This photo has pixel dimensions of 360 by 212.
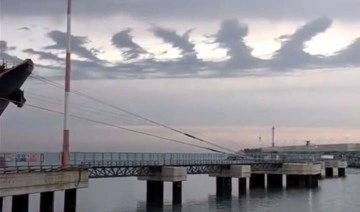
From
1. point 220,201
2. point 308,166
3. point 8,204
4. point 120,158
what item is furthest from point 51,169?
point 308,166

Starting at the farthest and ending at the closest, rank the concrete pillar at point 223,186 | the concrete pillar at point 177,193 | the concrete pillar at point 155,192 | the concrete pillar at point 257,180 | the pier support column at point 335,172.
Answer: the pier support column at point 335,172 < the concrete pillar at point 257,180 < the concrete pillar at point 223,186 < the concrete pillar at point 177,193 < the concrete pillar at point 155,192

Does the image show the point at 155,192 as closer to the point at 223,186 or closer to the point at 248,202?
the point at 248,202

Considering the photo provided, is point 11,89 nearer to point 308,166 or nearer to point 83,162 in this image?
point 83,162

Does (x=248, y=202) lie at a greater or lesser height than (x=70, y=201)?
lesser

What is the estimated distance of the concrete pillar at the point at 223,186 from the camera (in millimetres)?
81188

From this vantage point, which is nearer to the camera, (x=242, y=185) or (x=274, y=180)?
(x=242, y=185)

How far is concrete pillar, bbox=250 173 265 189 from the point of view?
9696 cm

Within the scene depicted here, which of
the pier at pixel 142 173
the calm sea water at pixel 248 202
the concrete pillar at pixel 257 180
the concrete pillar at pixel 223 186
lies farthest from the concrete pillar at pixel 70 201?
the concrete pillar at pixel 257 180

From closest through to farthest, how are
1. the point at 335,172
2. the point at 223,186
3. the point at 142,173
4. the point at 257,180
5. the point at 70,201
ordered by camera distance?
1. the point at 70,201
2. the point at 142,173
3. the point at 223,186
4. the point at 257,180
5. the point at 335,172

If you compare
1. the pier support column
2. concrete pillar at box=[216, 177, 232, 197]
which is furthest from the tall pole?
the pier support column

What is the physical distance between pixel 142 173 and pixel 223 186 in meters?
17.2

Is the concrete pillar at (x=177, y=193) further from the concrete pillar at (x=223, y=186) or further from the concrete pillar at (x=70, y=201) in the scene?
the concrete pillar at (x=70, y=201)

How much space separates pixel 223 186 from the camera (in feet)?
270

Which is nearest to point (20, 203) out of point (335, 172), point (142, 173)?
point (142, 173)
